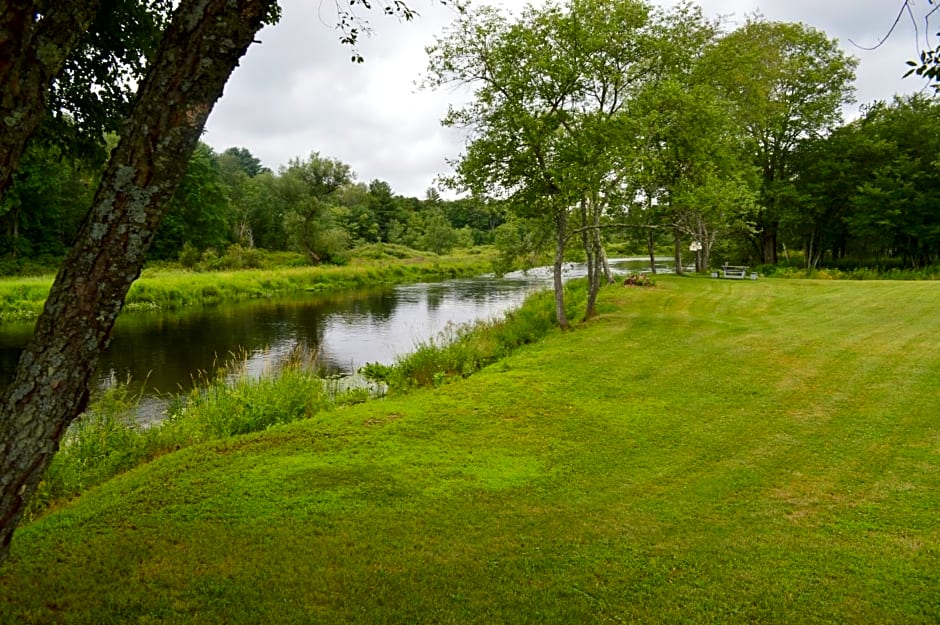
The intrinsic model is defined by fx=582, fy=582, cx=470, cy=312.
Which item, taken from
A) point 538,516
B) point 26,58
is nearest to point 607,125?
point 538,516

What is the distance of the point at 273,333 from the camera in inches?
746

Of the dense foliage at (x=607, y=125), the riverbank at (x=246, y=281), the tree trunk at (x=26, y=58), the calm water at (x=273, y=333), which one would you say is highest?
the dense foliage at (x=607, y=125)

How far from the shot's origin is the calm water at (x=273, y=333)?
13.8 meters

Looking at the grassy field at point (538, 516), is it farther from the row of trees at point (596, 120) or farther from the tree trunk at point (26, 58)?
the row of trees at point (596, 120)

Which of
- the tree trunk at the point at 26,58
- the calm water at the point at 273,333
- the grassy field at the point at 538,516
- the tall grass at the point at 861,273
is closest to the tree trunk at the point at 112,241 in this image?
the tree trunk at the point at 26,58

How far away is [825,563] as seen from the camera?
3867 millimetres

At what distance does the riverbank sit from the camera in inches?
931

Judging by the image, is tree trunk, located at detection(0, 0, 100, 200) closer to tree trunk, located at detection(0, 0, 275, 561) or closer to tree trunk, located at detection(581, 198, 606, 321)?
tree trunk, located at detection(0, 0, 275, 561)

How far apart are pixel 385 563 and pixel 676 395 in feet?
17.6

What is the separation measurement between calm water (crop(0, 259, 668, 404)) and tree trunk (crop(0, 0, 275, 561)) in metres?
8.28

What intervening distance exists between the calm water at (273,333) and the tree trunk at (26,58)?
858cm

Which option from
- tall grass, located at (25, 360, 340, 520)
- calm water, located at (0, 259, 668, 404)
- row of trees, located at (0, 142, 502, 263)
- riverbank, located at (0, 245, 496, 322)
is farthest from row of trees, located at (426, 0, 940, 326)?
row of trees, located at (0, 142, 502, 263)

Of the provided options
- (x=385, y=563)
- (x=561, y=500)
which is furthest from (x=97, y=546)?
(x=561, y=500)

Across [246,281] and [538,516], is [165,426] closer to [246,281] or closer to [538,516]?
[538,516]
